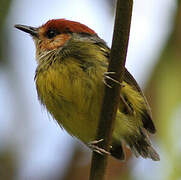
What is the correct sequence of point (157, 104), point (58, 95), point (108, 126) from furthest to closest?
point (157, 104), point (58, 95), point (108, 126)

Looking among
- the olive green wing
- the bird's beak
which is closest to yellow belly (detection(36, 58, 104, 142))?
the olive green wing

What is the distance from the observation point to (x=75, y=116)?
342 centimetres

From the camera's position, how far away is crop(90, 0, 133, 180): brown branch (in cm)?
231

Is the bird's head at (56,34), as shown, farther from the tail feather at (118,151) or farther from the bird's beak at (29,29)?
the tail feather at (118,151)

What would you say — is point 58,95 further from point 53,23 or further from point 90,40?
point 53,23

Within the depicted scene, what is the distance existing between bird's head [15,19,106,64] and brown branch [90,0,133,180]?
1.17 meters

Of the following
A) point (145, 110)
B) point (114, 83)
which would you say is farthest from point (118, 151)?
point (114, 83)

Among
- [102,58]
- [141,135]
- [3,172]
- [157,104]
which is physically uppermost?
[102,58]

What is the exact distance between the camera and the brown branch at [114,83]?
231 cm

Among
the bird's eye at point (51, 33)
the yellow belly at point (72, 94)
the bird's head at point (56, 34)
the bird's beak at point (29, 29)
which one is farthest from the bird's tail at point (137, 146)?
the bird's beak at point (29, 29)

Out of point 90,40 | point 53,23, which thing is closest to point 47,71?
point 90,40

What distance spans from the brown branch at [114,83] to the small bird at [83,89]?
400mm

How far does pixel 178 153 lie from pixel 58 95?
Result: 0.96 metres

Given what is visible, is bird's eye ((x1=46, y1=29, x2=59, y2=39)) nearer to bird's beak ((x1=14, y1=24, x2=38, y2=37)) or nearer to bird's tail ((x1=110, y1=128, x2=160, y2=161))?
bird's beak ((x1=14, y1=24, x2=38, y2=37))
